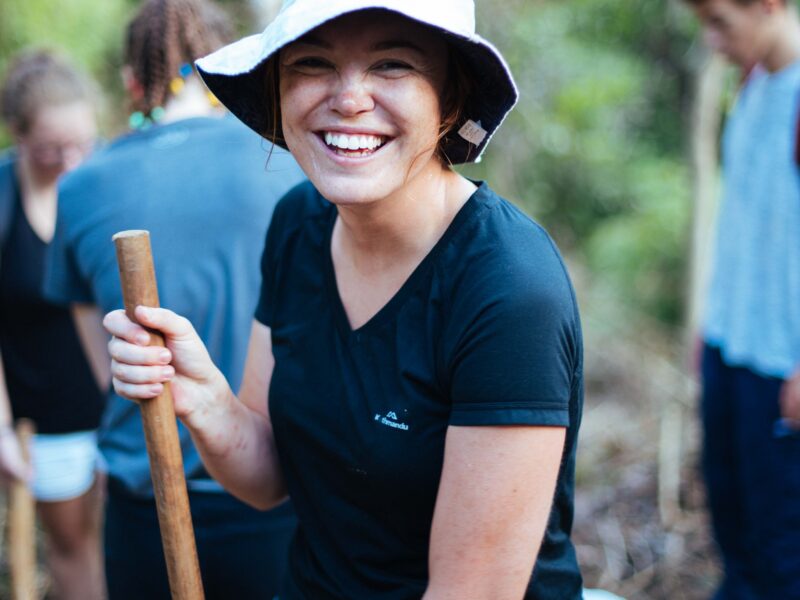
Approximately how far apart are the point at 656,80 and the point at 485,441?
33.4 feet

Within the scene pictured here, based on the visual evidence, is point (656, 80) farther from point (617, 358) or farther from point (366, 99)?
point (366, 99)

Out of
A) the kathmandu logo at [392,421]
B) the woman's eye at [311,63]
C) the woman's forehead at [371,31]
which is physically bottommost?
the kathmandu logo at [392,421]

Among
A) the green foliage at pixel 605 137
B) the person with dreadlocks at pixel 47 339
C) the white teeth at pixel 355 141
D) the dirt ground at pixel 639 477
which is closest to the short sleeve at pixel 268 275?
the white teeth at pixel 355 141

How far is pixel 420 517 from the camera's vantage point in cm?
148

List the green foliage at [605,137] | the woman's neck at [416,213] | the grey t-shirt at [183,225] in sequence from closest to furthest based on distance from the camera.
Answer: the woman's neck at [416,213]
the grey t-shirt at [183,225]
the green foliage at [605,137]

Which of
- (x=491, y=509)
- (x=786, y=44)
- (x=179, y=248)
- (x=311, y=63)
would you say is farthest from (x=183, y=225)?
(x=786, y=44)

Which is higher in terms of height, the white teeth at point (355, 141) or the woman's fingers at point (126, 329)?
the white teeth at point (355, 141)

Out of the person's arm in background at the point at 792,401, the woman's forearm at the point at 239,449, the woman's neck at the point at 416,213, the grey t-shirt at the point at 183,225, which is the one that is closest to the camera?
the woman's neck at the point at 416,213

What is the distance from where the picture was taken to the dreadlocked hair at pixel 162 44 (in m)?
2.33

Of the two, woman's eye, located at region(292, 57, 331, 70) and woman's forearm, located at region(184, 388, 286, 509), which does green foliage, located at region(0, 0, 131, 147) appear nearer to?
woman's forearm, located at region(184, 388, 286, 509)

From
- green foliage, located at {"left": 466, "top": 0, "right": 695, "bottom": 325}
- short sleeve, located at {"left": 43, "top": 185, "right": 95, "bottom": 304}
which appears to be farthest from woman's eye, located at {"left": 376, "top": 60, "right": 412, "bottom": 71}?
green foliage, located at {"left": 466, "top": 0, "right": 695, "bottom": 325}

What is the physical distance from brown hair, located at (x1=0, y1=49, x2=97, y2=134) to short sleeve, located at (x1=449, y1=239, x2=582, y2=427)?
240 centimetres

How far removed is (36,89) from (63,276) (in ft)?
3.65

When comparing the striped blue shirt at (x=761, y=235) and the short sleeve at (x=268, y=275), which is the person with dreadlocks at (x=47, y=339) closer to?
the short sleeve at (x=268, y=275)
